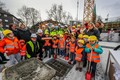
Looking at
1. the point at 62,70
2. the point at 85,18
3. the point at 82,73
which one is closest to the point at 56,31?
the point at 62,70

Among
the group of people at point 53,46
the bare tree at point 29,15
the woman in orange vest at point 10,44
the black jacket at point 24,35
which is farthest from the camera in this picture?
the bare tree at point 29,15

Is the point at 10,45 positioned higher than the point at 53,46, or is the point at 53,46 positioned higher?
the point at 10,45

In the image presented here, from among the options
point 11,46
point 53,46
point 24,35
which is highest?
→ point 24,35

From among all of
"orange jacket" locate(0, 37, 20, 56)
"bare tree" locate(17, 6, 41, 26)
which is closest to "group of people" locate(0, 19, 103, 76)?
"orange jacket" locate(0, 37, 20, 56)

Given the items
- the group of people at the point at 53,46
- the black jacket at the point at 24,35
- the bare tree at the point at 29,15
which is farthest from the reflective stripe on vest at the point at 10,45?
the bare tree at the point at 29,15

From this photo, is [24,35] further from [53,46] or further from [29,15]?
[29,15]

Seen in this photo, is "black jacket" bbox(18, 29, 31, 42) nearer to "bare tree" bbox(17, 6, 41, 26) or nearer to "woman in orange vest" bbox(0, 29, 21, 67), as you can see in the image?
"woman in orange vest" bbox(0, 29, 21, 67)

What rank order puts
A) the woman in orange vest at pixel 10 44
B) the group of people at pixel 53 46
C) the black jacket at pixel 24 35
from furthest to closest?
the black jacket at pixel 24 35 < the woman in orange vest at pixel 10 44 < the group of people at pixel 53 46

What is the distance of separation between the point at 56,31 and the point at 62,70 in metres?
3.03

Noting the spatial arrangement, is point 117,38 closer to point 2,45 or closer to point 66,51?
point 66,51

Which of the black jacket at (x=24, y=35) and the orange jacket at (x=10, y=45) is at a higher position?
the black jacket at (x=24, y=35)

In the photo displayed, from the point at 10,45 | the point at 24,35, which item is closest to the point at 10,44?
the point at 10,45

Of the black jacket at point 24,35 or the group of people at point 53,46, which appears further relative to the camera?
the black jacket at point 24,35

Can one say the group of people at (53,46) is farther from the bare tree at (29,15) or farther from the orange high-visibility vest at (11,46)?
the bare tree at (29,15)
